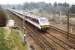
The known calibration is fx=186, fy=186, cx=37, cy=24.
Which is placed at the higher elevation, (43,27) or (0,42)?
(0,42)

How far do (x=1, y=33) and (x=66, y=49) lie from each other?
7714 mm

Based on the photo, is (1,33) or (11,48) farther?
(1,33)

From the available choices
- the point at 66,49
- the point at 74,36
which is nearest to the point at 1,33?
the point at 66,49

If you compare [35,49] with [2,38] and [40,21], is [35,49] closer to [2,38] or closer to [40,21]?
[2,38]

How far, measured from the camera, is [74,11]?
59438mm

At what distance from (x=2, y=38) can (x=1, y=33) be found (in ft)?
4.95

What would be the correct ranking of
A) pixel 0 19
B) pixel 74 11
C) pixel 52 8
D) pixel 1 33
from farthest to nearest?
pixel 52 8 → pixel 74 11 → pixel 1 33 → pixel 0 19

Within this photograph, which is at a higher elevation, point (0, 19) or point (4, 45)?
point (0, 19)

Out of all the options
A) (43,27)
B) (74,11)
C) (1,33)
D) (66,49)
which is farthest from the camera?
(74,11)

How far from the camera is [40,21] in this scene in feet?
98.4

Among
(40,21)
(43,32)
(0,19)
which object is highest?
(0,19)

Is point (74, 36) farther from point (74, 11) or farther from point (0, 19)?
point (74, 11)

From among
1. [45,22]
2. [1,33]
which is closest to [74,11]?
[45,22]

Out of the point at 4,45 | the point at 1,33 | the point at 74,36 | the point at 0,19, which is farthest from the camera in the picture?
the point at 74,36
